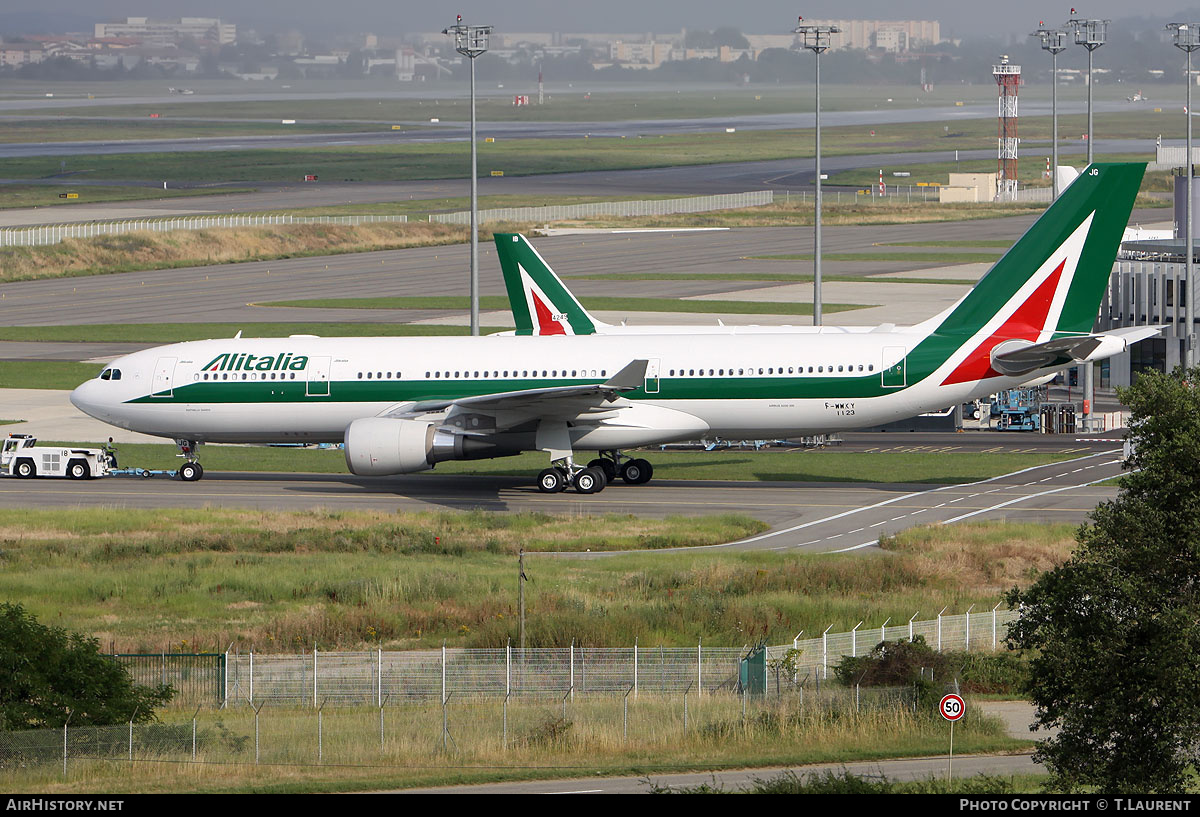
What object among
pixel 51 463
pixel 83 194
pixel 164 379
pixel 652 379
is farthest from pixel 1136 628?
pixel 83 194

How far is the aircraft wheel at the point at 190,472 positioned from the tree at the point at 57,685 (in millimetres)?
27671

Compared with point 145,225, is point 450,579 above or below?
below

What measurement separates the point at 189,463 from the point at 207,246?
8061cm

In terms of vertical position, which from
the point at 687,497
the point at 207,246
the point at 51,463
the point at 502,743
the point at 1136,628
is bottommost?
the point at 502,743

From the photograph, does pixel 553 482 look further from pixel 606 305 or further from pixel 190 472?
pixel 606 305

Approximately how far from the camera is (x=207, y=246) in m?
136

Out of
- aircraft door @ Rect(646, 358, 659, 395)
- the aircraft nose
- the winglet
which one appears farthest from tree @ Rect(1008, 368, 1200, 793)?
the aircraft nose

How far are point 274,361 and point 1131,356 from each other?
45.9 meters

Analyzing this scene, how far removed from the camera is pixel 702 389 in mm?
54188

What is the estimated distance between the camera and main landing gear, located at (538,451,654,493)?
55.7 metres

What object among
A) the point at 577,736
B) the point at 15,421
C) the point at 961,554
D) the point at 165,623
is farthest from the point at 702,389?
the point at 15,421

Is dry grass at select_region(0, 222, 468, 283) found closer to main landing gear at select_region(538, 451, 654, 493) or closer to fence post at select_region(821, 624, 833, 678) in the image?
main landing gear at select_region(538, 451, 654, 493)
